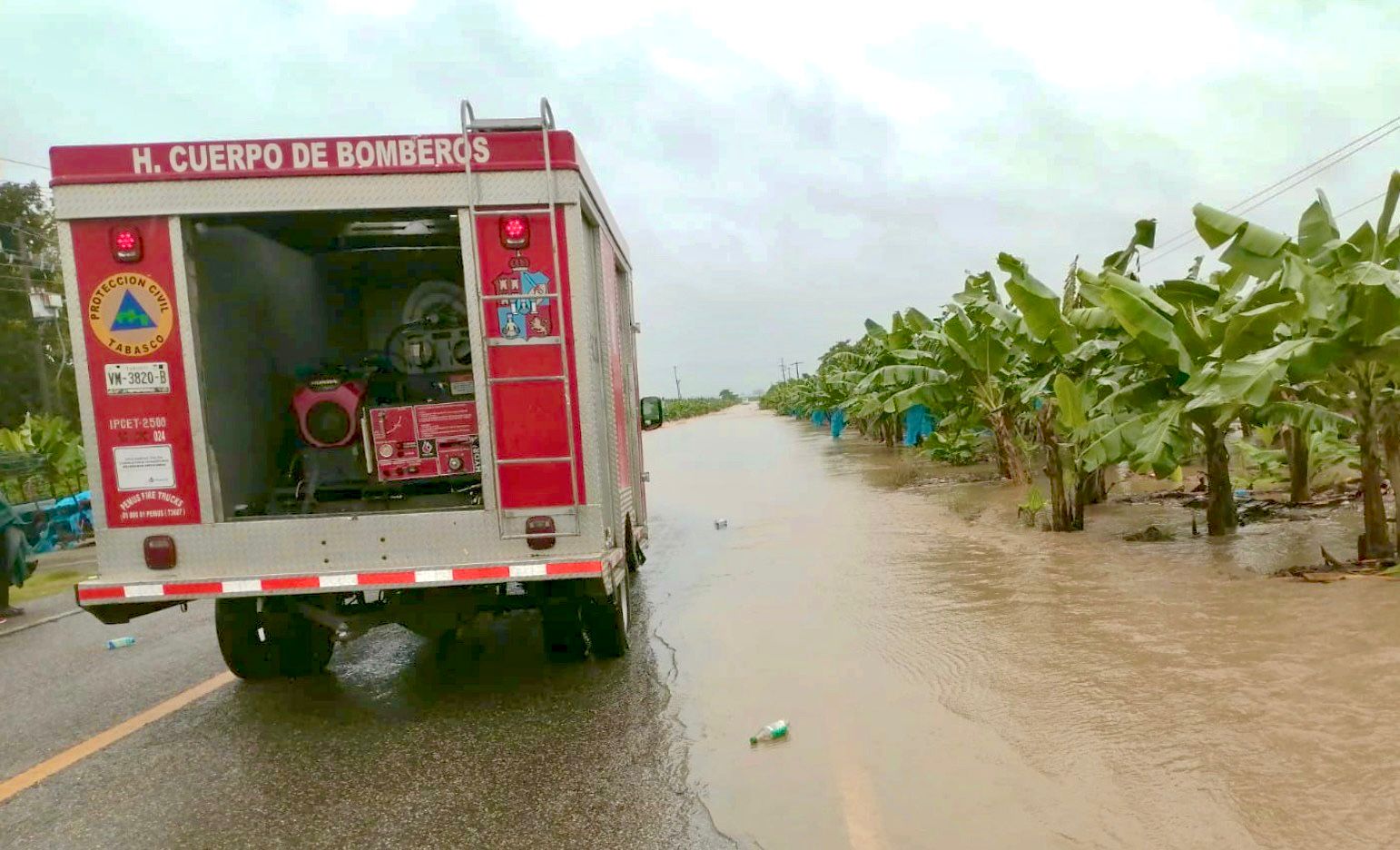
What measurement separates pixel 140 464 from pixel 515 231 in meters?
2.43

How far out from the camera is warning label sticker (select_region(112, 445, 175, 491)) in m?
5.17

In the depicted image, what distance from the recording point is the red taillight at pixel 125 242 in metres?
5.04

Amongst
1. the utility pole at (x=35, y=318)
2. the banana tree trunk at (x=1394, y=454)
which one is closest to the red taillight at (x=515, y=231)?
the banana tree trunk at (x=1394, y=454)

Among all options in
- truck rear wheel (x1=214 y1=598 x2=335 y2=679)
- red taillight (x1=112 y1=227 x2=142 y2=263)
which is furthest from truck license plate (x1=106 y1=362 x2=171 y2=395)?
truck rear wheel (x1=214 y1=598 x2=335 y2=679)

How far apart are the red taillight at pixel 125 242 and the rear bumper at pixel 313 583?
1.77 meters

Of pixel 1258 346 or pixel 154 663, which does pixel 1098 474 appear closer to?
pixel 1258 346

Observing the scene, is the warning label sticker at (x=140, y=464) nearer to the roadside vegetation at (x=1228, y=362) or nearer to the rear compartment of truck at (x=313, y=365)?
the rear compartment of truck at (x=313, y=365)

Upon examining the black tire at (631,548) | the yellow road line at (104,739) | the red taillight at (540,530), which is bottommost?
the yellow road line at (104,739)

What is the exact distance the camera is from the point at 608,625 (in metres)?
6.06

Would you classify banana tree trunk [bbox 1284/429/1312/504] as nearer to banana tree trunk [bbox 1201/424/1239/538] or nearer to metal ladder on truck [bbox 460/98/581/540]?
banana tree trunk [bbox 1201/424/1239/538]

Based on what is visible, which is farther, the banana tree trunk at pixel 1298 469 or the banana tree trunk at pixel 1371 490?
the banana tree trunk at pixel 1298 469

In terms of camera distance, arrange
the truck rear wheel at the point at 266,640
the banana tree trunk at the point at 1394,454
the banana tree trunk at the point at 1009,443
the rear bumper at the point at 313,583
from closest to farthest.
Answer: the rear bumper at the point at 313,583
the truck rear wheel at the point at 266,640
the banana tree trunk at the point at 1394,454
the banana tree trunk at the point at 1009,443

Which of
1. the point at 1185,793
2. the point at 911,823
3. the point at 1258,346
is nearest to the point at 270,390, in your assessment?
the point at 911,823

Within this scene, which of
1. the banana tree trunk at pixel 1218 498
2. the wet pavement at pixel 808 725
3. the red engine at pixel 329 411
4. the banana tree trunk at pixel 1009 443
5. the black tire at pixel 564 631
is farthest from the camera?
the banana tree trunk at pixel 1009 443
